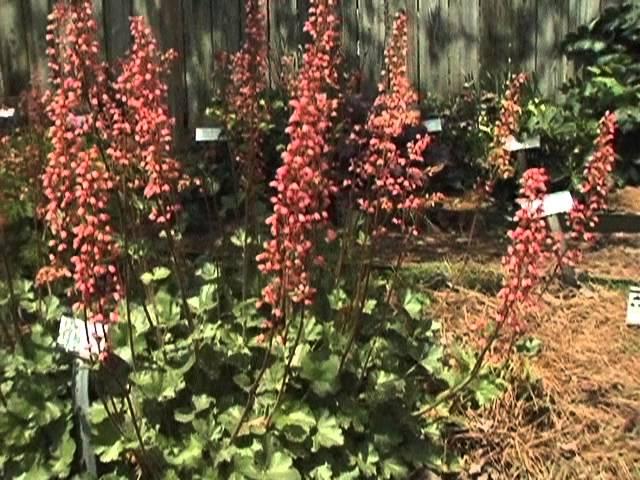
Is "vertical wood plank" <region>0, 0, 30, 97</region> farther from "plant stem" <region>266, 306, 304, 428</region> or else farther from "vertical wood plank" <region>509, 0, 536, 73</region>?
"plant stem" <region>266, 306, 304, 428</region>

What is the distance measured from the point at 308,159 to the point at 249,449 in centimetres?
86

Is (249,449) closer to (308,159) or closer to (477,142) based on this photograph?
(308,159)

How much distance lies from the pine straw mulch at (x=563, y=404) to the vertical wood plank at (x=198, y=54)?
316cm

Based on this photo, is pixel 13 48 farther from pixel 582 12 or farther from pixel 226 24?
pixel 582 12

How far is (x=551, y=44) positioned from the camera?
22.7ft

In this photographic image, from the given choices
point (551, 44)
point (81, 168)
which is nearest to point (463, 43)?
point (551, 44)

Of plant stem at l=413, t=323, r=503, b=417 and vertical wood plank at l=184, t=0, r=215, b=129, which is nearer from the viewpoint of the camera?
plant stem at l=413, t=323, r=503, b=417

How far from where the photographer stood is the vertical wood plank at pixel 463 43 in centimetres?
691

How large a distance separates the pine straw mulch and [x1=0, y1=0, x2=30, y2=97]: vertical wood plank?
13.4 ft

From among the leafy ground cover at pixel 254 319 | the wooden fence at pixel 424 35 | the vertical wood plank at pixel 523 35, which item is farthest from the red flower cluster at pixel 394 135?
the vertical wood plank at pixel 523 35

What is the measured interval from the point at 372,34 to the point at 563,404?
3.87 m

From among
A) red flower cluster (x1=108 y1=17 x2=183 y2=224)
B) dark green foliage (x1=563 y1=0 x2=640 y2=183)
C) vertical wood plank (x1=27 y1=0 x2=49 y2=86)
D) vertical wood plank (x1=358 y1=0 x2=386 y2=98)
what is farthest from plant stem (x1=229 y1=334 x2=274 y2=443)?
vertical wood plank (x1=27 y1=0 x2=49 y2=86)

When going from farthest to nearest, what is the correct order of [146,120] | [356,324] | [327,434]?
[356,324] → [327,434] → [146,120]

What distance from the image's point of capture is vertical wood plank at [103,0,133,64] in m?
6.72
